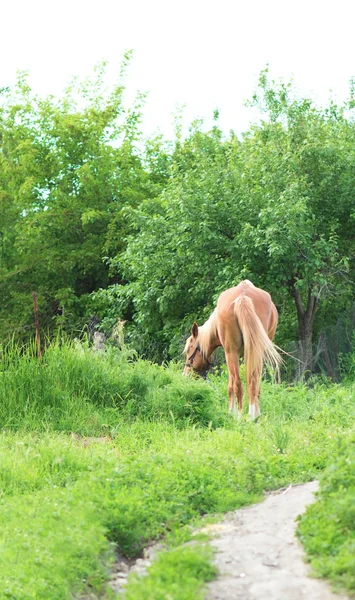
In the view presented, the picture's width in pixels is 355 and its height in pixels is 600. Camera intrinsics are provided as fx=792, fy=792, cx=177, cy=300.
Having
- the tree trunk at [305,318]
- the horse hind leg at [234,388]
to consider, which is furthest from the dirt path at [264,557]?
the tree trunk at [305,318]

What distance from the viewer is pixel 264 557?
4594mm

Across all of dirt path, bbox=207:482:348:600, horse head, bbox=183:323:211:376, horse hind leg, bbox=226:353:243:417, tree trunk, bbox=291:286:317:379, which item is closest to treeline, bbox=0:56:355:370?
tree trunk, bbox=291:286:317:379

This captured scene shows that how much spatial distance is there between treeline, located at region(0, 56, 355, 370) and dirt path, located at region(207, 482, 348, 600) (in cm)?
935

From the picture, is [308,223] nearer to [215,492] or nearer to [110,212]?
[110,212]

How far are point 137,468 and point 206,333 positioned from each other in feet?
20.3

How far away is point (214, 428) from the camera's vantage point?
30.7 ft

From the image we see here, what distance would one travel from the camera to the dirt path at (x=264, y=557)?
413cm

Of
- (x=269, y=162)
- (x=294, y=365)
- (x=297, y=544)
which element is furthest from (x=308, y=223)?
(x=297, y=544)

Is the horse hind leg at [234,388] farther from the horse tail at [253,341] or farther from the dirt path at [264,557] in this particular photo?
the dirt path at [264,557]

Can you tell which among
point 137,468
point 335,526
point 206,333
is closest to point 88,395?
point 206,333

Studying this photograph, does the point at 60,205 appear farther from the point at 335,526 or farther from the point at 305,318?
the point at 335,526

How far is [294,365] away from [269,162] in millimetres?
4347

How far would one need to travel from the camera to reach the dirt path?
4129 millimetres

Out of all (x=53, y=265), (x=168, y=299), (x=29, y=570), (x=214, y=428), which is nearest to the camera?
(x=29, y=570)
